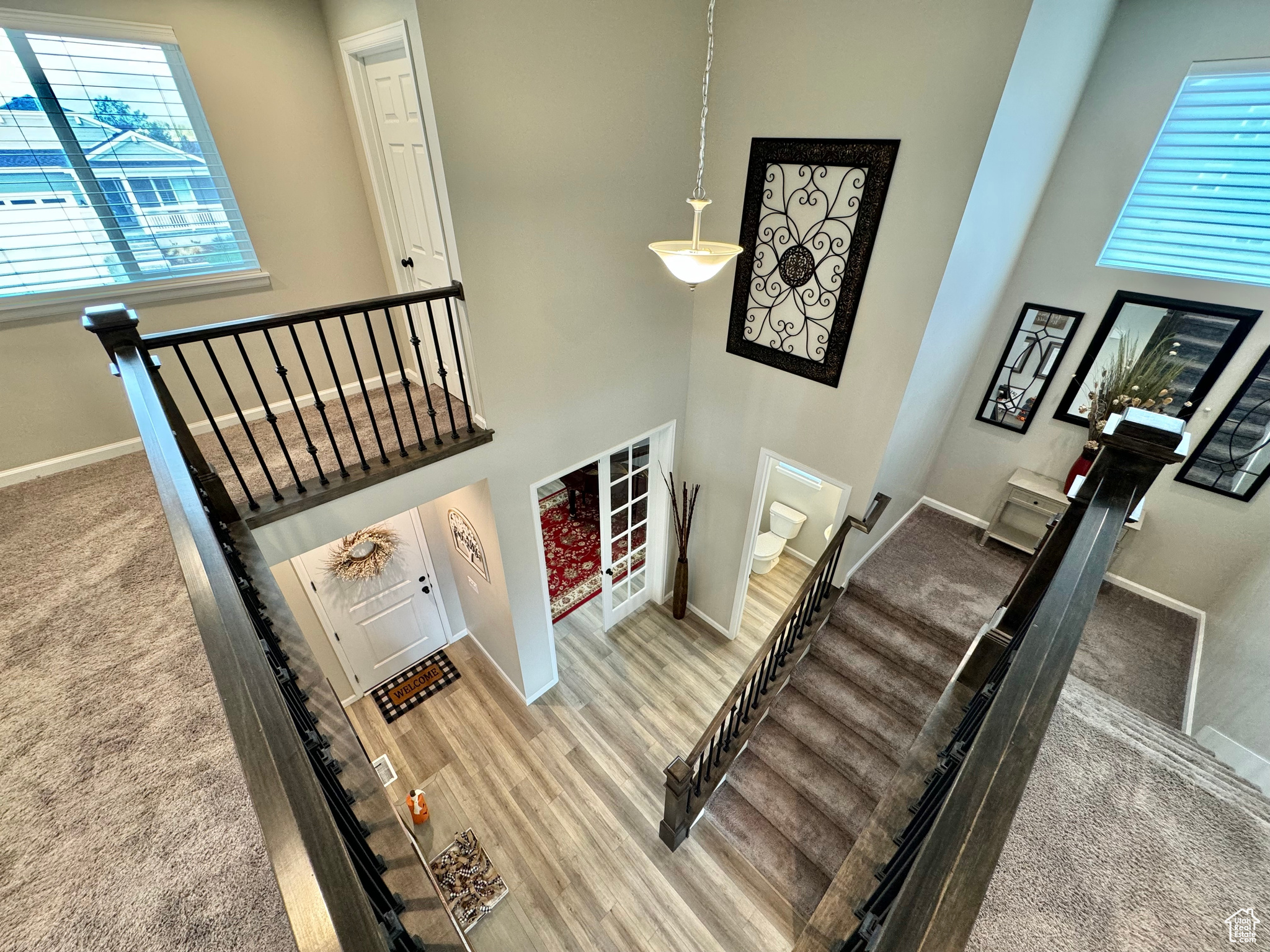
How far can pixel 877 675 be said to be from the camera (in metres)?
3.22

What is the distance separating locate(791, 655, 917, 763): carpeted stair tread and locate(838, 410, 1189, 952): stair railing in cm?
102

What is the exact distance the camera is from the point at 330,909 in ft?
1.70

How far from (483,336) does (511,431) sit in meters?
0.62

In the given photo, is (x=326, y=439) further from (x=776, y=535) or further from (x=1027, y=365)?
(x=1027, y=365)

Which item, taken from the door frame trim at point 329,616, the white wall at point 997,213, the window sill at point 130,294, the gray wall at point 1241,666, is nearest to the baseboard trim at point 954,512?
the white wall at point 997,213

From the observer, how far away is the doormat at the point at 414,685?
4336mm

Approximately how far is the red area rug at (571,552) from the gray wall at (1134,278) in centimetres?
347

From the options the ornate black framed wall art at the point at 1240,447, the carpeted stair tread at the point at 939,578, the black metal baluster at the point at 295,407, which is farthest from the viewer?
the carpeted stair tread at the point at 939,578

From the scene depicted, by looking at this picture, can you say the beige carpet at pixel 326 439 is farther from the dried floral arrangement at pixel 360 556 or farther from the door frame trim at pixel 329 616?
the dried floral arrangement at pixel 360 556

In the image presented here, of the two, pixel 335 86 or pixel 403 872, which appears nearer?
pixel 403 872

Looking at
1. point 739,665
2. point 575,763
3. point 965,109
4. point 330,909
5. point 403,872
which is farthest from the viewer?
point 739,665

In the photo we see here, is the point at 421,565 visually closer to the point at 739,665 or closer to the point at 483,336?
the point at 483,336

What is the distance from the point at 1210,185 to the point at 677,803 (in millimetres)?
4637

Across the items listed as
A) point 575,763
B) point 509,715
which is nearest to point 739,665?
point 575,763
